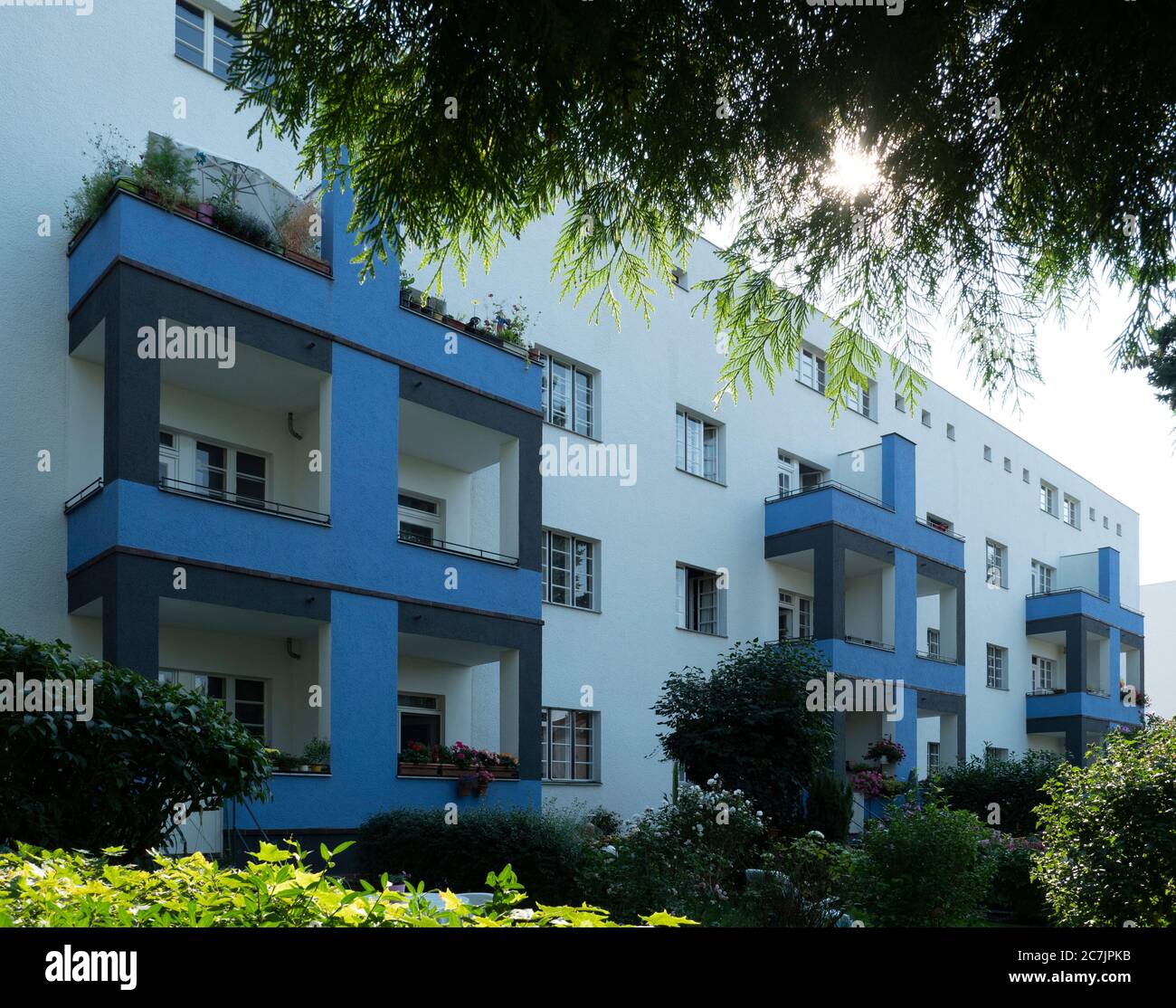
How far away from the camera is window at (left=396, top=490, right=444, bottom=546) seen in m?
19.8

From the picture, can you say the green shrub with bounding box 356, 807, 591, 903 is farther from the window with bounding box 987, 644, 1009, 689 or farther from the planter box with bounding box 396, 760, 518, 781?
the window with bounding box 987, 644, 1009, 689

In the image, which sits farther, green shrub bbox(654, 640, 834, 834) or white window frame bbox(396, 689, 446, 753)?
white window frame bbox(396, 689, 446, 753)

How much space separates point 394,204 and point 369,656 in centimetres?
1157

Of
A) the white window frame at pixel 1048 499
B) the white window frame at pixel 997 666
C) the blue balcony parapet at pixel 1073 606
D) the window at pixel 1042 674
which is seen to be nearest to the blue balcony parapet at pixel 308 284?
the white window frame at pixel 997 666

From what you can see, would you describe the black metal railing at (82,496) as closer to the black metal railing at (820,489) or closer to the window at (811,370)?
the black metal railing at (820,489)

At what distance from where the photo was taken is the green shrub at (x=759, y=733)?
61.8ft

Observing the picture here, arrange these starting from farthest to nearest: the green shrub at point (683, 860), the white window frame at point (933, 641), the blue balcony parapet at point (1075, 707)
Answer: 1. the blue balcony parapet at point (1075, 707)
2. the white window frame at point (933, 641)
3. the green shrub at point (683, 860)

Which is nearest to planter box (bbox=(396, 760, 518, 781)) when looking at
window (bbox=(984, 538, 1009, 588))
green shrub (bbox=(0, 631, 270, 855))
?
green shrub (bbox=(0, 631, 270, 855))

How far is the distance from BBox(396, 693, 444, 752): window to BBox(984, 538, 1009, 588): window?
80.4 ft

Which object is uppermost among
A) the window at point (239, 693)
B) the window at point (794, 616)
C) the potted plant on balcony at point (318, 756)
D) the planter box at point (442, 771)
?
the window at point (794, 616)

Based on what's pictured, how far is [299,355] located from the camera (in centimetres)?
1614

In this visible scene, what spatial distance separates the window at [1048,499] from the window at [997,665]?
763 cm
